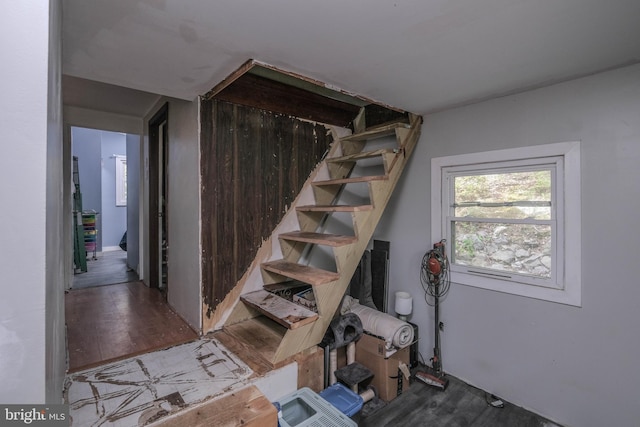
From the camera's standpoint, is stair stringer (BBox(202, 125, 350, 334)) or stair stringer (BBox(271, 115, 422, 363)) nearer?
stair stringer (BBox(271, 115, 422, 363))

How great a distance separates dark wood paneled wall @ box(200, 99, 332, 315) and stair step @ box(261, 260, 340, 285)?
20 cm

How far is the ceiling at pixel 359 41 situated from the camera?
1.11m

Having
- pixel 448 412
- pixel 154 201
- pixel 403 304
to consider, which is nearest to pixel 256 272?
pixel 403 304

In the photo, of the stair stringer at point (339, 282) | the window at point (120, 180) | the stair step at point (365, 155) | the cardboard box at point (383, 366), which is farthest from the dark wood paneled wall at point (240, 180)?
the window at point (120, 180)

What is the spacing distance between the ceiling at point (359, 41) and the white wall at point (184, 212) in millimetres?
377

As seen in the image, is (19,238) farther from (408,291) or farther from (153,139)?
(153,139)

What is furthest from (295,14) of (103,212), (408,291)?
(103,212)

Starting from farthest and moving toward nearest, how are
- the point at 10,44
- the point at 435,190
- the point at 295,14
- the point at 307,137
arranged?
1. the point at 307,137
2. the point at 435,190
3. the point at 295,14
4. the point at 10,44

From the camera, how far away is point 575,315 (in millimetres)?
1704

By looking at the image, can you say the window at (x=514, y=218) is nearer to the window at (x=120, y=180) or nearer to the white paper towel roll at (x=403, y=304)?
the white paper towel roll at (x=403, y=304)

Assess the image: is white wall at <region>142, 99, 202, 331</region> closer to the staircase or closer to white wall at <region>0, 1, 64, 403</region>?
the staircase

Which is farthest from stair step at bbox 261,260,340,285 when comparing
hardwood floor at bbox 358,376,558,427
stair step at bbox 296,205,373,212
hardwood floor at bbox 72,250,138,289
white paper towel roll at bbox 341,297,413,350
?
hardwood floor at bbox 72,250,138,289

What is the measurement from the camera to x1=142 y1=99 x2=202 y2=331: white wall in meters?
2.04

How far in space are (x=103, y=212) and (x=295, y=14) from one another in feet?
22.7
